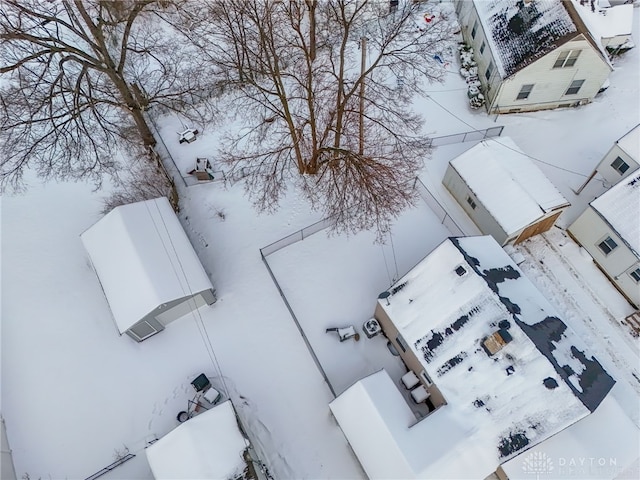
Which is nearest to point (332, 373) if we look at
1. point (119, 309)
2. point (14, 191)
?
point (119, 309)

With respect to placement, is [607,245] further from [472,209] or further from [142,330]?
[142,330]

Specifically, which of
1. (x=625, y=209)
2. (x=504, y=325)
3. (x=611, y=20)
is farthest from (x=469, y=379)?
(x=611, y=20)

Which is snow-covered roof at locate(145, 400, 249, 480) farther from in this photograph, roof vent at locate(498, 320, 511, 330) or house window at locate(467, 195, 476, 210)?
house window at locate(467, 195, 476, 210)

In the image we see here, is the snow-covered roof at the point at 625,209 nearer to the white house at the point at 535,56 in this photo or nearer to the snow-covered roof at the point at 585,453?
the snow-covered roof at the point at 585,453

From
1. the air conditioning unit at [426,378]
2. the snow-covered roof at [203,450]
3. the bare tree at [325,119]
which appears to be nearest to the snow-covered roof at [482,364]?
the air conditioning unit at [426,378]

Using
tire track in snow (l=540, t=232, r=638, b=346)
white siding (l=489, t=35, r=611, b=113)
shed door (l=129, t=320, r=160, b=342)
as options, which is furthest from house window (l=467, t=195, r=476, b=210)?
shed door (l=129, t=320, r=160, b=342)
